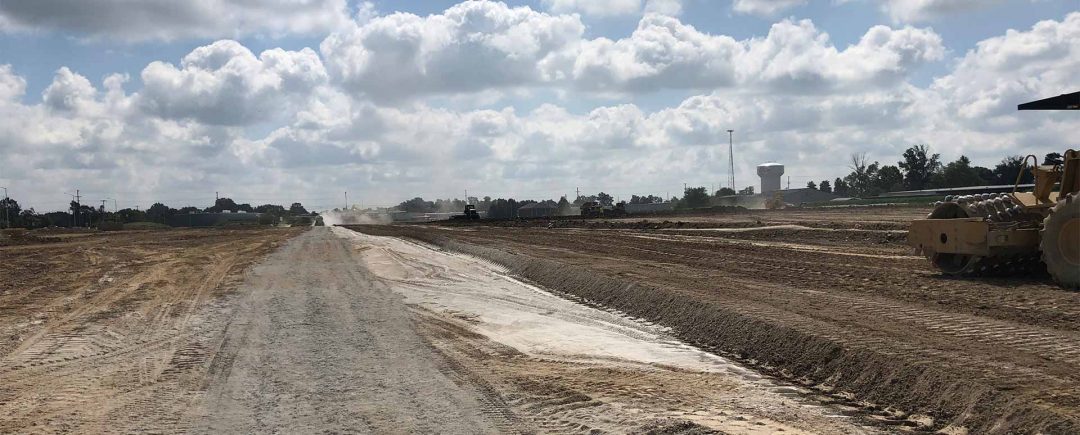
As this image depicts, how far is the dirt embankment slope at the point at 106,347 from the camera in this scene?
289 inches

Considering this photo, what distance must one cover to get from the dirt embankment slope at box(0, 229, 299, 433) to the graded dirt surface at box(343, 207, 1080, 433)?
592cm

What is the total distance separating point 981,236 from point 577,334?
21.5ft

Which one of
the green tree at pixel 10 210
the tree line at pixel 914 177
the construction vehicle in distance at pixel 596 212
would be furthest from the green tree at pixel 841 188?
the green tree at pixel 10 210

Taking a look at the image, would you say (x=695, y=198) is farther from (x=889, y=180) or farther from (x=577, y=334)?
(x=577, y=334)

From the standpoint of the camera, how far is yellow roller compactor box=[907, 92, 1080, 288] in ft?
39.3

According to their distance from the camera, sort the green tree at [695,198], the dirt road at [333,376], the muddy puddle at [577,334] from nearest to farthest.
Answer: the dirt road at [333,376], the muddy puddle at [577,334], the green tree at [695,198]

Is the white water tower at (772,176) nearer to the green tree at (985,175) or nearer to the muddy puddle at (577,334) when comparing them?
the green tree at (985,175)

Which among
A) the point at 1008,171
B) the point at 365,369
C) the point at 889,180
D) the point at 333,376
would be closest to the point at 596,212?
the point at 1008,171

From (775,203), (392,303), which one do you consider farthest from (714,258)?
(775,203)

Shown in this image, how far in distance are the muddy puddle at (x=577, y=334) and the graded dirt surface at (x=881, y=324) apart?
0.44m

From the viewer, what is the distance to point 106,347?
35.2ft

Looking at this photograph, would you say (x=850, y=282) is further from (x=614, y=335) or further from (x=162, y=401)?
(x=162, y=401)

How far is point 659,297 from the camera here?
14.0 metres

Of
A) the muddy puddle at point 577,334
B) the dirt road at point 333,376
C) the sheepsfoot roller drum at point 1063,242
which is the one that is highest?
the sheepsfoot roller drum at point 1063,242
